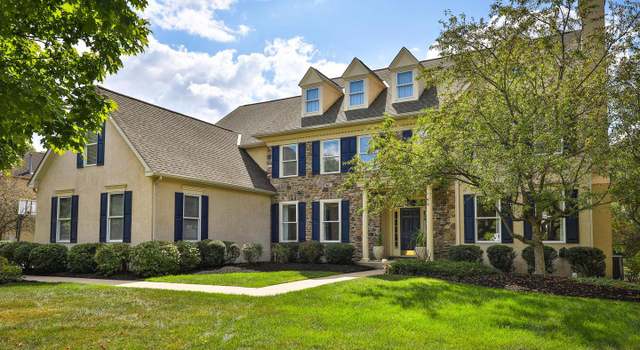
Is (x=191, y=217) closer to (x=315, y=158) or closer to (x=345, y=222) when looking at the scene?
(x=315, y=158)

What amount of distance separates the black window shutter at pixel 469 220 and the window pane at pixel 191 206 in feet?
31.5

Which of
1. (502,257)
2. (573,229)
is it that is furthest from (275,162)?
(573,229)

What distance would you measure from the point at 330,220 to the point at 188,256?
6538 mm

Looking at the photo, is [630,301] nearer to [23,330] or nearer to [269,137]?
[23,330]

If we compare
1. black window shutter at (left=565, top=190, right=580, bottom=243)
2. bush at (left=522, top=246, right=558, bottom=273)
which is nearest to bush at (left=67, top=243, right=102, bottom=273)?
bush at (left=522, top=246, right=558, bottom=273)

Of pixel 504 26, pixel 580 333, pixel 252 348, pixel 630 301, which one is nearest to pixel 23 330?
pixel 252 348

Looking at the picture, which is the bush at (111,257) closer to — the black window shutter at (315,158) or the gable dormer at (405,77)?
the black window shutter at (315,158)

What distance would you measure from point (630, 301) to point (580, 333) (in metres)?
3.30

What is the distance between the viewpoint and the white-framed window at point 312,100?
2133 cm

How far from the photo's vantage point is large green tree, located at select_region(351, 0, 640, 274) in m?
11.0

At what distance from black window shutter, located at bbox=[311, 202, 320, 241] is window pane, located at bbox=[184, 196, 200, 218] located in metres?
4.84

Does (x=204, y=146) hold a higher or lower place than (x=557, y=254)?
higher

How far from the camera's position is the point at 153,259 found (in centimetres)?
1436

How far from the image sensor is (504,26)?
11797 millimetres
